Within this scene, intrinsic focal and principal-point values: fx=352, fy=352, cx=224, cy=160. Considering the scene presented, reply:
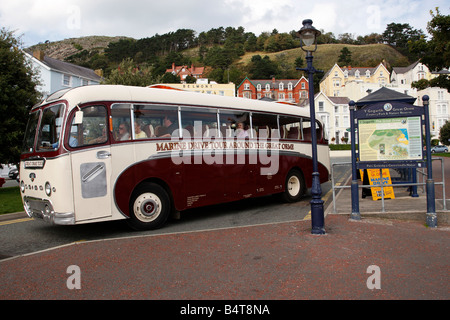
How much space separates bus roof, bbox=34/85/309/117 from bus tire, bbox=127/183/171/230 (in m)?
1.93

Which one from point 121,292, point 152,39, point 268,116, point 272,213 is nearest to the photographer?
point 121,292

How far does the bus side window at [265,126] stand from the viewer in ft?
33.1

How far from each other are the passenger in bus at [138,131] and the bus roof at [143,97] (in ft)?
1.54

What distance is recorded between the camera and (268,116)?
34.7 ft

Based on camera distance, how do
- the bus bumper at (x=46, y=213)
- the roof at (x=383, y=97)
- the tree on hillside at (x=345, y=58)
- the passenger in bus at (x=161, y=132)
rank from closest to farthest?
1. the bus bumper at (x=46, y=213)
2. the passenger in bus at (x=161, y=132)
3. the roof at (x=383, y=97)
4. the tree on hillside at (x=345, y=58)

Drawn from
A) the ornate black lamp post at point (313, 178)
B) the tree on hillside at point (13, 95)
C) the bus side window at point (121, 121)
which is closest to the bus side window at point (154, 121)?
the bus side window at point (121, 121)

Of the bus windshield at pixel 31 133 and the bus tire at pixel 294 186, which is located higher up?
the bus windshield at pixel 31 133

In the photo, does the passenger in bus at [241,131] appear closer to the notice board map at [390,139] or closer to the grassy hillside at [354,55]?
the notice board map at [390,139]

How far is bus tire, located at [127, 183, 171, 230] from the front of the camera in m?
7.52

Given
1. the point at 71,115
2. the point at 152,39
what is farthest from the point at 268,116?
the point at 152,39

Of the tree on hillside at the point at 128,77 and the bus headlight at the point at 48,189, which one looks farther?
the tree on hillside at the point at 128,77

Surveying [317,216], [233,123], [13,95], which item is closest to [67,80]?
[13,95]

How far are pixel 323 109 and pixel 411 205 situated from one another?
61.5 m

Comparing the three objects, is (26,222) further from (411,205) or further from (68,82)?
(68,82)
